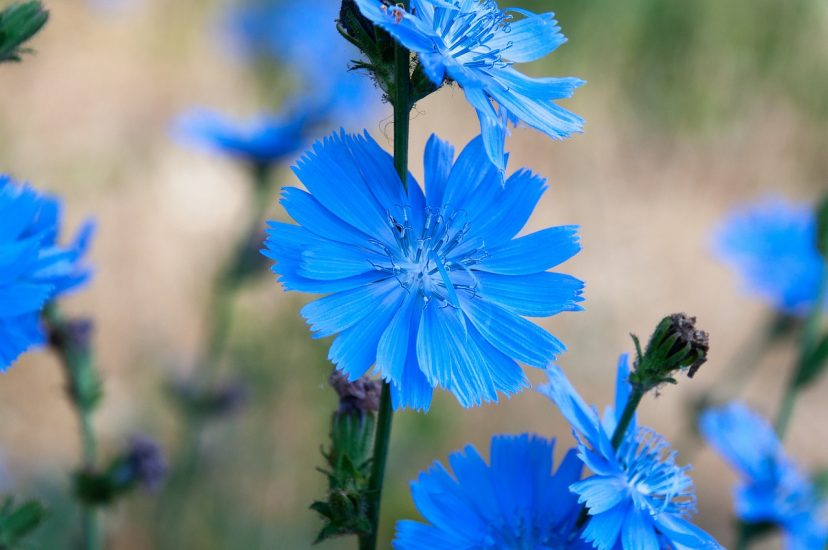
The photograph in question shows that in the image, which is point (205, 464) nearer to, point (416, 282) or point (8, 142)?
point (8, 142)

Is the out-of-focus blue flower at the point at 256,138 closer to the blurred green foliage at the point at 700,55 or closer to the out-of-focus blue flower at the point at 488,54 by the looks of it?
the out-of-focus blue flower at the point at 488,54

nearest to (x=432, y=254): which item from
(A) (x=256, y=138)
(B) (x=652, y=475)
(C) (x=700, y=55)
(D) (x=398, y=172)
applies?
(D) (x=398, y=172)

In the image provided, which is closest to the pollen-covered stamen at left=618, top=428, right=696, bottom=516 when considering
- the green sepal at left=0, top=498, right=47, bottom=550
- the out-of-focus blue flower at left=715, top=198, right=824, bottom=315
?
the green sepal at left=0, top=498, right=47, bottom=550

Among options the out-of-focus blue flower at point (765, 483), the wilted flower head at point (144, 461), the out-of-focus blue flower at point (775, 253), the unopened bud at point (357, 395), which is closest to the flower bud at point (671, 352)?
the unopened bud at point (357, 395)

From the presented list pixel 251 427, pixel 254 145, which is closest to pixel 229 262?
pixel 254 145

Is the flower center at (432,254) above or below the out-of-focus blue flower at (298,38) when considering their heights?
below

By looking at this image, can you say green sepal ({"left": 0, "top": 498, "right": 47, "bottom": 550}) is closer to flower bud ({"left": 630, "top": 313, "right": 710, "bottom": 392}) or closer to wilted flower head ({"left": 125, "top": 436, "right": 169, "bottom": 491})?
wilted flower head ({"left": 125, "top": 436, "right": 169, "bottom": 491})

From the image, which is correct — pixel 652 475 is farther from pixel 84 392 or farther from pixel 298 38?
pixel 298 38
